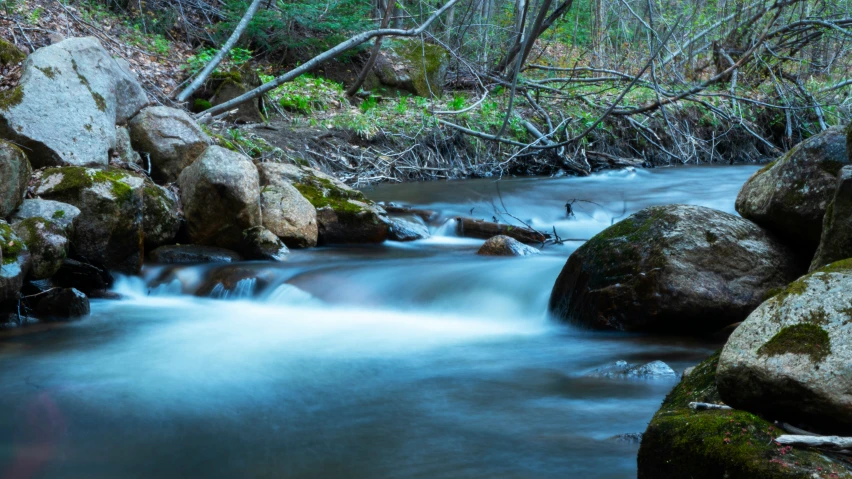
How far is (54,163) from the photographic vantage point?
6805 millimetres

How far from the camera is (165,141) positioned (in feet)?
26.9

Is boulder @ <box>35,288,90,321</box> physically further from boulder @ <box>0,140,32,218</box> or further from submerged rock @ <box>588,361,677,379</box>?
submerged rock @ <box>588,361,677,379</box>

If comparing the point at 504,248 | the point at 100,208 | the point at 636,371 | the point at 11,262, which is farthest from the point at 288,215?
the point at 636,371

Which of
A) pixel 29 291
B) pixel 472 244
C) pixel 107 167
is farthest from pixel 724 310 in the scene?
pixel 107 167

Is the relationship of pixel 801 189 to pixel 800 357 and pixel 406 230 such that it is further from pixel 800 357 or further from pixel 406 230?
pixel 406 230

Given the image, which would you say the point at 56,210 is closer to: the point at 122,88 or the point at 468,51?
the point at 122,88

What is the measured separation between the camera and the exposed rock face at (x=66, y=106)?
6664mm

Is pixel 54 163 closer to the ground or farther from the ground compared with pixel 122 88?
closer to the ground

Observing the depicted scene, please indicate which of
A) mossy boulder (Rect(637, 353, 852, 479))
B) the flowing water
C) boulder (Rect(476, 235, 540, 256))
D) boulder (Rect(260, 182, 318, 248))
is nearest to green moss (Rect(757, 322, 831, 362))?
mossy boulder (Rect(637, 353, 852, 479))

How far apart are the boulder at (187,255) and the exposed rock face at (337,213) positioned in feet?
3.79

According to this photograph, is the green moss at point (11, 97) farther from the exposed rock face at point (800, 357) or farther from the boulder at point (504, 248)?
the exposed rock face at point (800, 357)

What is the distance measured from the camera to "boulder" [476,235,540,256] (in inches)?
307

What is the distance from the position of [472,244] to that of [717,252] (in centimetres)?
388

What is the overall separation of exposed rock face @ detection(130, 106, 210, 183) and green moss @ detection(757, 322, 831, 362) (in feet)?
23.0
